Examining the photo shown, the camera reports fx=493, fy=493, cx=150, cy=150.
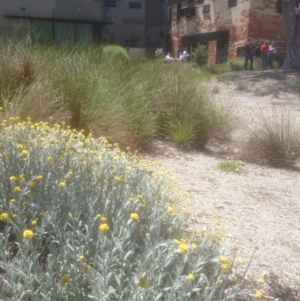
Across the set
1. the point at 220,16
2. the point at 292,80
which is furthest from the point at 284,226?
the point at 220,16

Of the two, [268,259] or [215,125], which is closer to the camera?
[268,259]

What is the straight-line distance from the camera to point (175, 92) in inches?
288

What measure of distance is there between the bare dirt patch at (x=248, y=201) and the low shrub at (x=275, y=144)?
0.21 meters

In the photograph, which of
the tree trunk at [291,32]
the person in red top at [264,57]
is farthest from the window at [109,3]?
the tree trunk at [291,32]

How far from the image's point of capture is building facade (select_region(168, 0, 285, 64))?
90.2ft

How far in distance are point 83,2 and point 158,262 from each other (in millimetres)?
24921

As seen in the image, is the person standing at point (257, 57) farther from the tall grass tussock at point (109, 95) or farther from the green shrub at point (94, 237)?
the green shrub at point (94, 237)

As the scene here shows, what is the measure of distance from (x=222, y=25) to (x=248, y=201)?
2763 centimetres

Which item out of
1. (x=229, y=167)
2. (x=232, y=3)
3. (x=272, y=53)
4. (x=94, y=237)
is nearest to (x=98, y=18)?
(x=232, y=3)

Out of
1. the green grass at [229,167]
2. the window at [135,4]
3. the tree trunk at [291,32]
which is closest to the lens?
the green grass at [229,167]

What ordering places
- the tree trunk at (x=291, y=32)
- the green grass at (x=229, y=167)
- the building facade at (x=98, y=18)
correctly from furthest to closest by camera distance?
the building facade at (x=98, y=18), the tree trunk at (x=291, y=32), the green grass at (x=229, y=167)

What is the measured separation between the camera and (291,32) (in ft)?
69.9

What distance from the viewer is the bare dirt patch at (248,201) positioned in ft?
11.3

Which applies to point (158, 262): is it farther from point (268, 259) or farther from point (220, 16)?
point (220, 16)
